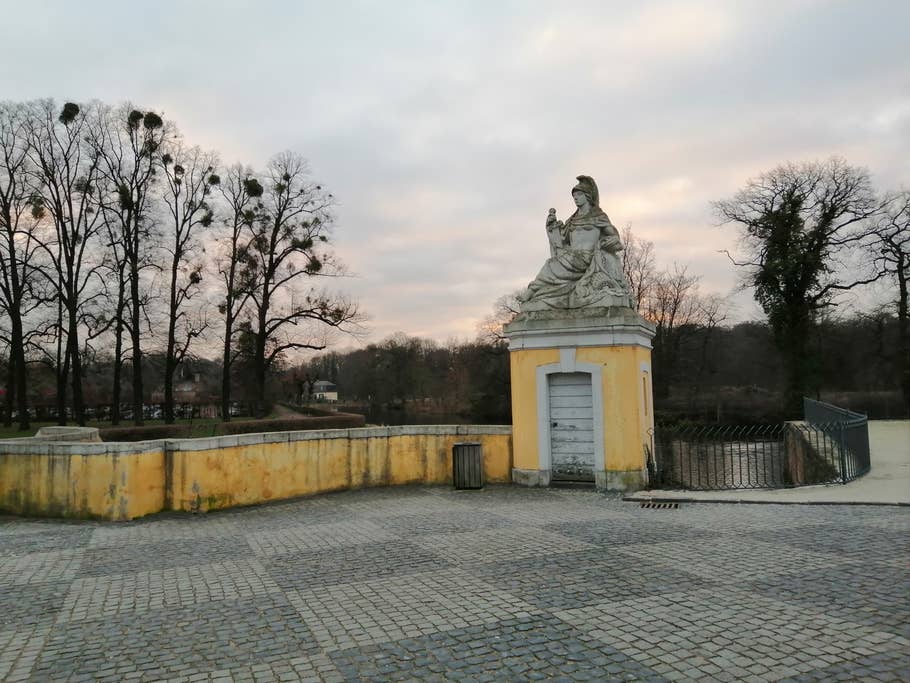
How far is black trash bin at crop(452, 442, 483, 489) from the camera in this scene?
39.7 feet

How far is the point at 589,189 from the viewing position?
13078mm

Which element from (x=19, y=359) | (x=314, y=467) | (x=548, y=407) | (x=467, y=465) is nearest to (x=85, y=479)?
(x=314, y=467)

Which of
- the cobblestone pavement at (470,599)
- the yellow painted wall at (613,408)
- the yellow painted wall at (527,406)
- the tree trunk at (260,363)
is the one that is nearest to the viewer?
the cobblestone pavement at (470,599)

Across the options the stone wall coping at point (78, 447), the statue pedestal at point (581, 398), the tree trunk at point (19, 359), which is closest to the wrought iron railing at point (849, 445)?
the statue pedestal at point (581, 398)

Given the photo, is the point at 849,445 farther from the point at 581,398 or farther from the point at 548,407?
the point at 548,407

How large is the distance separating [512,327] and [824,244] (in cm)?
2414

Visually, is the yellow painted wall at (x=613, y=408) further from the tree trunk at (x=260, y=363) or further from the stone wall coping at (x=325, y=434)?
the tree trunk at (x=260, y=363)

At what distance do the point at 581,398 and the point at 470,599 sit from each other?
7.13m

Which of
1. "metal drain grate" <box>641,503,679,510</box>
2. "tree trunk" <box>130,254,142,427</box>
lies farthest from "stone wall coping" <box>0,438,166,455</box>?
"tree trunk" <box>130,254,142,427</box>

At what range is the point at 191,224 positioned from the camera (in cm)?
3091

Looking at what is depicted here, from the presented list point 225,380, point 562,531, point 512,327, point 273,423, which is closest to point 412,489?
point 512,327

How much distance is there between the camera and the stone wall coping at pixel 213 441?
388 inches

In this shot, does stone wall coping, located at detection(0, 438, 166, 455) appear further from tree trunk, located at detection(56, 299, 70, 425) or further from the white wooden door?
tree trunk, located at detection(56, 299, 70, 425)

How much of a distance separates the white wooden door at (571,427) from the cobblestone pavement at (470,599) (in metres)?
2.83
